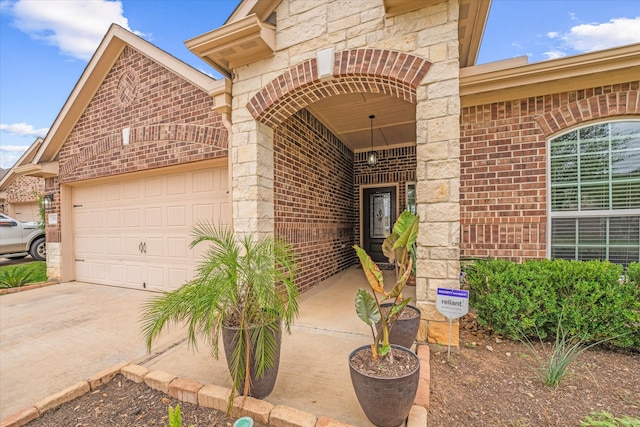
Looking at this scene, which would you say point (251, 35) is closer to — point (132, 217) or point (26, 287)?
point (132, 217)

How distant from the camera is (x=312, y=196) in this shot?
521 cm

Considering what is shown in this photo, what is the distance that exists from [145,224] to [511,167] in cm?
602

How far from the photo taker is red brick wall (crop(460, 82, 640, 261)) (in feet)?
10.7

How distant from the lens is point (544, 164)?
3.36 m

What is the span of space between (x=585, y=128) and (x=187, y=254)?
593cm

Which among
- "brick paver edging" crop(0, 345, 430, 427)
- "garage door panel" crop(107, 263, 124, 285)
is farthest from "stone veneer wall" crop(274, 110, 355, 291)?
"garage door panel" crop(107, 263, 124, 285)

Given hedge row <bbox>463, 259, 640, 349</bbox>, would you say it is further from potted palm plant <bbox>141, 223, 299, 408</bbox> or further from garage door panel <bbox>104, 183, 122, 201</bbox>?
garage door panel <bbox>104, 183, 122, 201</bbox>

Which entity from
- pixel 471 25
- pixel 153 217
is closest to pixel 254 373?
pixel 471 25

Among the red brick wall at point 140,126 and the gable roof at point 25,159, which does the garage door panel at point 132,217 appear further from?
the gable roof at point 25,159

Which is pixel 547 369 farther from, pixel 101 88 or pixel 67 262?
pixel 67 262

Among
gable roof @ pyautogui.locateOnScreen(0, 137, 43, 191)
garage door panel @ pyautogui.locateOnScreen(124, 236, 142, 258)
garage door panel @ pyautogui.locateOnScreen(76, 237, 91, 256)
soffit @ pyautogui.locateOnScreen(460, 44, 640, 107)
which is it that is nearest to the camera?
soffit @ pyautogui.locateOnScreen(460, 44, 640, 107)

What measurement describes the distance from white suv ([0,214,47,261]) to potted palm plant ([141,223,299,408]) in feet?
31.9

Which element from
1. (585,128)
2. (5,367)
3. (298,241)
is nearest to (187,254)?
(298,241)

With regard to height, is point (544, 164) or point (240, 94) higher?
point (240, 94)
